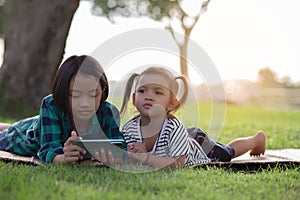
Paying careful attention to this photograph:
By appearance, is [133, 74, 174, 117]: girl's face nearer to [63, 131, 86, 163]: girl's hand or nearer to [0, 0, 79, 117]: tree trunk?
[63, 131, 86, 163]: girl's hand

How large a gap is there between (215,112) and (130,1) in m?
12.0

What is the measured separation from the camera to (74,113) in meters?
3.14

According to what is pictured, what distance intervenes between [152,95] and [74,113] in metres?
0.53

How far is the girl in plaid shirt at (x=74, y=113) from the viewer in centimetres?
305

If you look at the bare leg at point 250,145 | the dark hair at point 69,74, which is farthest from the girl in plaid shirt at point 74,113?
the bare leg at point 250,145

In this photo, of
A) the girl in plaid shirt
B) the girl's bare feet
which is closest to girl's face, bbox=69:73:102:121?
the girl in plaid shirt

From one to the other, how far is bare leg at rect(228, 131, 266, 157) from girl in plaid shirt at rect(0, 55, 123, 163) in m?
1.15

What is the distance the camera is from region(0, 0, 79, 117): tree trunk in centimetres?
744

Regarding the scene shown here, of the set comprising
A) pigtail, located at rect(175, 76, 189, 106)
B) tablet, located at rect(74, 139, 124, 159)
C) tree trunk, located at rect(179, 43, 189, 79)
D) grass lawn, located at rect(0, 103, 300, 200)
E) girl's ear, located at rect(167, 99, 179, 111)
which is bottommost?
grass lawn, located at rect(0, 103, 300, 200)

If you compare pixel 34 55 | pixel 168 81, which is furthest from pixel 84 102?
pixel 34 55

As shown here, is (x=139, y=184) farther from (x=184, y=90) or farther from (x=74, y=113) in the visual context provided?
(x=184, y=90)

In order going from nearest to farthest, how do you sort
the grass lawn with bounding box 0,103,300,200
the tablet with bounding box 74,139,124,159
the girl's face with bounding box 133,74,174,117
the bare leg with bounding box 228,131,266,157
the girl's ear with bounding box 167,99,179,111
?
the grass lawn with bounding box 0,103,300,200 < the tablet with bounding box 74,139,124,159 < the girl's face with bounding box 133,74,174,117 < the girl's ear with bounding box 167,99,179,111 < the bare leg with bounding box 228,131,266,157

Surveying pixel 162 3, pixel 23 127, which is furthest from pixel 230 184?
pixel 162 3

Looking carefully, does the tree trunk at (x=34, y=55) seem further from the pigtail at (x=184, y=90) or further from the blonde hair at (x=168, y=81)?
the pigtail at (x=184, y=90)
